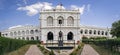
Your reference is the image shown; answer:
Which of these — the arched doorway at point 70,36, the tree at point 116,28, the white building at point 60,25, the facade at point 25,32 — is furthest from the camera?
the facade at point 25,32

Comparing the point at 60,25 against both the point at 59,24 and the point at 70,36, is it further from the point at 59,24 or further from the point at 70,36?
the point at 70,36

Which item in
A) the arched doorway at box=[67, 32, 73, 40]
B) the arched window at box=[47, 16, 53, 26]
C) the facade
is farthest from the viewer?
the facade

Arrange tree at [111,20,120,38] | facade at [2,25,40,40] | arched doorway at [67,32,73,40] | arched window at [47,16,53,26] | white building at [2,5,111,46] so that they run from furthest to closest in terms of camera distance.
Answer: facade at [2,25,40,40] < tree at [111,20,120,38] < arched doorway at [67,32,73,40] < arched window at [47,16,53,26] < white building at [2,5,111,46]

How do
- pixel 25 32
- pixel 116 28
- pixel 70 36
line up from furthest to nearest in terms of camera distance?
1. pixel 25 32
2. pixel 116 28
3. pixel 70 36

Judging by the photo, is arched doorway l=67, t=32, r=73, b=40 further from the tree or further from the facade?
the facade

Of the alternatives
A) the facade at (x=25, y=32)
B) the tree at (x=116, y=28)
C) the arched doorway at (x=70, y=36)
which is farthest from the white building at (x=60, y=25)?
the facade at (x=25, y=32)

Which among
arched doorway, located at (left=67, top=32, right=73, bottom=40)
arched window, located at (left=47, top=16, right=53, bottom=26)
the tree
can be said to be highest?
arched window, located at (left=47, top=16, right=53, bottom=26)

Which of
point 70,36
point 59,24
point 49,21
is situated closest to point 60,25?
point 59,24

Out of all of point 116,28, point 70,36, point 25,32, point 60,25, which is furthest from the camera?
point 25,32

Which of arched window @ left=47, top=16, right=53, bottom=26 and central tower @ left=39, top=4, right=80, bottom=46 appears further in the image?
arched window @ left=47, top=16, right=53, bottom=26

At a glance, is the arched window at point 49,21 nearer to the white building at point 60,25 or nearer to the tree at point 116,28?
the white building at point 60,25

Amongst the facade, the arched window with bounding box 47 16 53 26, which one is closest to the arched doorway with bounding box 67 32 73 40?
the arched window with bounding box 47 16 53 26

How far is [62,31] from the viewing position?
80688mm

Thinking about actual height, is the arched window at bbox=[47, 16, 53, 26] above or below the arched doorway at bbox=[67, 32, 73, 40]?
above
